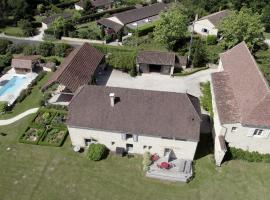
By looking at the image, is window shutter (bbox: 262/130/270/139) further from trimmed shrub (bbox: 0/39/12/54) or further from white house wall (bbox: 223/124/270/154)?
trimmed shrub (bbox: 0/39/12/54)

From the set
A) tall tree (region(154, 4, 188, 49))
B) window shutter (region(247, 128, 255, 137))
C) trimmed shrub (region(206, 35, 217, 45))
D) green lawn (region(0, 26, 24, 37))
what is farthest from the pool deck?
trimmed shrub (region(206, 35, 217, 45))

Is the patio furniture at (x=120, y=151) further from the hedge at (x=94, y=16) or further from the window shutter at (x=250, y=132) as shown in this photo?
the hedge at (x=94, y=16)

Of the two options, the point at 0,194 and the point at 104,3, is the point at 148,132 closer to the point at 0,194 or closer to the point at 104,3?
the point at 0,194

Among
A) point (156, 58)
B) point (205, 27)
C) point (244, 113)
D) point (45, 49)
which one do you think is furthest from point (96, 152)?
point (205, 27)

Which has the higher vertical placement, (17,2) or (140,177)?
(17,2)

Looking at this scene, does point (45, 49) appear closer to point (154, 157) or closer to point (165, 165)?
point (154, 157)

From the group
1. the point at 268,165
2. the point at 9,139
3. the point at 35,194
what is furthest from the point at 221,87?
the point at 9,139

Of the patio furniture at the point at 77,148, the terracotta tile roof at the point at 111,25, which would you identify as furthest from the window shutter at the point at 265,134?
the terracotta tile roof at the point at 111,25
